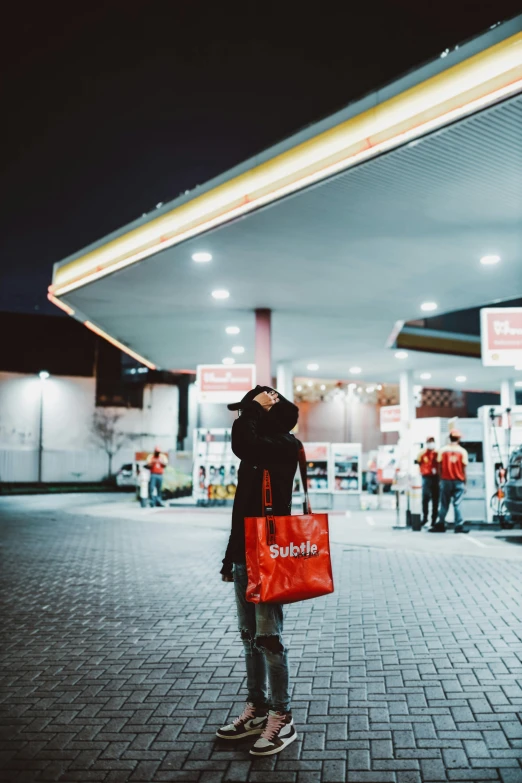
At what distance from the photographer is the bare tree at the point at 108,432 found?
3966cm

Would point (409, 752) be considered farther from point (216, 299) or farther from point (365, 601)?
point (216, 299)

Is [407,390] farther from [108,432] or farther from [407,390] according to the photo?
[108,432]

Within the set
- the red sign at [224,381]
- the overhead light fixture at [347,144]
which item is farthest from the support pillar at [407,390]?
the overhead light fixture at [347,144]

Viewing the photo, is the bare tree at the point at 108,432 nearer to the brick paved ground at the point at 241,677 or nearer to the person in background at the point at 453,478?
the person in background at the point at 453,478

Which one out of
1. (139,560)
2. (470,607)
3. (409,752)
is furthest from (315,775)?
(139,560)

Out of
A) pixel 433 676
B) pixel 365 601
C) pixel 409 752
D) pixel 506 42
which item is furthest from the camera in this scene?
pixel 365 601

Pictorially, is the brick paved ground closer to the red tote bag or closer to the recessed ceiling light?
the red tote bag

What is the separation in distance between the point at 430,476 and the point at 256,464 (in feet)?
37.9

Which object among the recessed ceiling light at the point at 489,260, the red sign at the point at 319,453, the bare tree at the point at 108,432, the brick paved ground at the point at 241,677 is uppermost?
the recessed ceiling light at the point at 489,260

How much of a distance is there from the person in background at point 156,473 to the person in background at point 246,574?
54.0 ft

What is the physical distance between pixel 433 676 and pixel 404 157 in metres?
5.68

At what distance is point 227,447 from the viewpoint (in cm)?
2088

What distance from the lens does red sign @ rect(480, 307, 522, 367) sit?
41.4 ft

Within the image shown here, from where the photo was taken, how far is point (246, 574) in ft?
12.0
